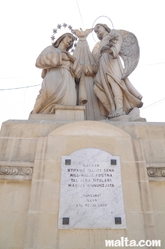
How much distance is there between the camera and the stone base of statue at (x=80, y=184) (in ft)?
13.6

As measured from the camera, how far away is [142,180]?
15.7ft

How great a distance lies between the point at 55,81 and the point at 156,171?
A: 393 cm

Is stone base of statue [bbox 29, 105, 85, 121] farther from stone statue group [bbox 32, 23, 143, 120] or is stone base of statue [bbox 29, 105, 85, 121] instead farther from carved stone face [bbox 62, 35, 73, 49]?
carved stone face [bbox 62, 35, 73, 49]

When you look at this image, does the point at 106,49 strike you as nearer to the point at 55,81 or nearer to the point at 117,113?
the point at 55,81

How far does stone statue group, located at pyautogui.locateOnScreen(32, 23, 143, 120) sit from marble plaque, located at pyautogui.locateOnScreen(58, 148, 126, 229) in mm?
2307

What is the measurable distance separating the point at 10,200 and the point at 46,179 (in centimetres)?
77

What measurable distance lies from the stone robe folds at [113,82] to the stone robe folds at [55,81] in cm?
79

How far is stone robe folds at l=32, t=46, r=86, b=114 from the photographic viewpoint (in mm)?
7035

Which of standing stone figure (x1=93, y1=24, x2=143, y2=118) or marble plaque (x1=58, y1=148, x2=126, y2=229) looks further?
standing stone figure (x1=93, y1=24, x2=143, y2=118)

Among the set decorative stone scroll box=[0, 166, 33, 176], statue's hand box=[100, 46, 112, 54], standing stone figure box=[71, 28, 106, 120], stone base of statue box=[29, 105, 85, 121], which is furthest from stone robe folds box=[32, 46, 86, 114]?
decorative stone scroll box=[0, 166, 33, 176]

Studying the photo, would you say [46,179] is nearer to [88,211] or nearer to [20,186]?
[20,186]

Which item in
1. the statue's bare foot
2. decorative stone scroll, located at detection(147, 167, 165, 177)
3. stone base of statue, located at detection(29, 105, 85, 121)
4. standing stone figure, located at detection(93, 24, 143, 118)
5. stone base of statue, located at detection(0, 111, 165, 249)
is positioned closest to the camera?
stone base of statue, located at detection(0, 111, 165, 249)

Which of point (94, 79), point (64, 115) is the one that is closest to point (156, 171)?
point (64, 115)

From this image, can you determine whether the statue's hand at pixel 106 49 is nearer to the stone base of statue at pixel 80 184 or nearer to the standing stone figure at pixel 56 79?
the standing stone figure at pixel 56 79
